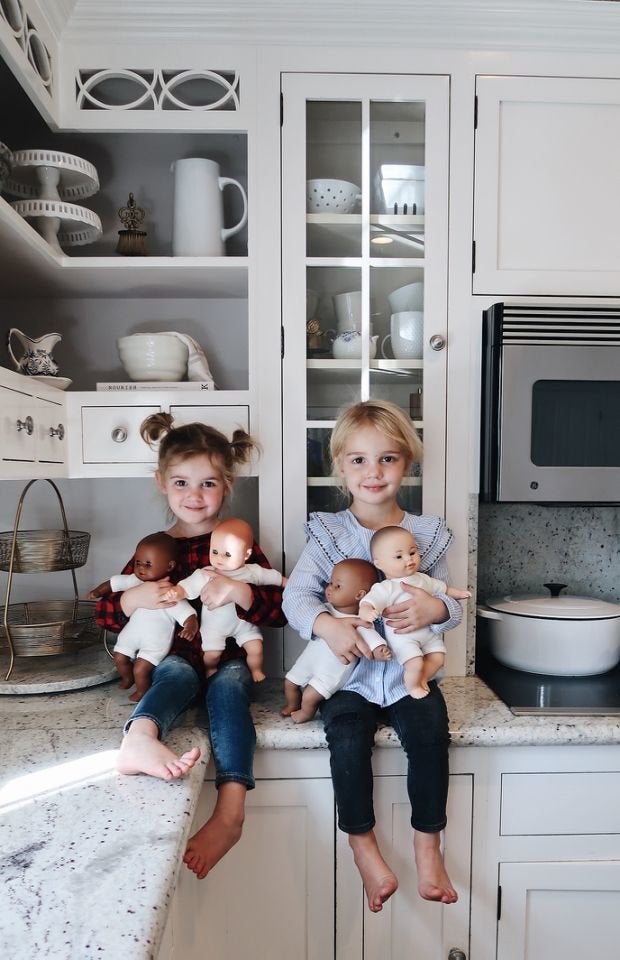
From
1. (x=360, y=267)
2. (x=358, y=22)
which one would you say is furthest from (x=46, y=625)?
(x=358, y=22)

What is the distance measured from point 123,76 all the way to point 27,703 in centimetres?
135

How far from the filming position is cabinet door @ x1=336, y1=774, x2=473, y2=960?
4.09 feet

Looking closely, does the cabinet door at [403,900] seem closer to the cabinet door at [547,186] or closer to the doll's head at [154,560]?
the doll's head at [154,560]

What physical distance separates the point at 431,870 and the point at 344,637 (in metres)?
0.41

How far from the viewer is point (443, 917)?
4.20 feet

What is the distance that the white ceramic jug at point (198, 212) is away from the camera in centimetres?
156

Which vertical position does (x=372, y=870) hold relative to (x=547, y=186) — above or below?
below

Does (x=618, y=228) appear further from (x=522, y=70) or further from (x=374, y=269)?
(x=374, y=269)

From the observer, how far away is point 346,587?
1.27 metres

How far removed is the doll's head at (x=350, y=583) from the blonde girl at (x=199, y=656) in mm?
171

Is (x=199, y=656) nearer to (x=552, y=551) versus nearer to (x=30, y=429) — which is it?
(x=30, y=429)

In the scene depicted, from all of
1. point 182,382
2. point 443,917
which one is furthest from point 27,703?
point 443,917

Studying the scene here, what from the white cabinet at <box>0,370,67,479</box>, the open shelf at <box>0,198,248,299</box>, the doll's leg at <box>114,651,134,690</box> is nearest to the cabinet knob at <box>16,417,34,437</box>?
the white cabinet at <box>0,370,67,479</box>

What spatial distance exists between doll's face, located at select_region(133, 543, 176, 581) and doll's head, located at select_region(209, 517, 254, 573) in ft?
0.29
